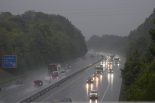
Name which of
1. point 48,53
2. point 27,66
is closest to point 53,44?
point 48,53

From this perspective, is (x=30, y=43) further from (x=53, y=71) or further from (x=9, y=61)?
(x=9, y=61)

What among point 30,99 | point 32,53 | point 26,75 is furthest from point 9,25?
point 30,99

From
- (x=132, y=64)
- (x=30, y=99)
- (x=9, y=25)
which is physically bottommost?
(x=30, y=99)

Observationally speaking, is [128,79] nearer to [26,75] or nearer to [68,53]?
[26,75]

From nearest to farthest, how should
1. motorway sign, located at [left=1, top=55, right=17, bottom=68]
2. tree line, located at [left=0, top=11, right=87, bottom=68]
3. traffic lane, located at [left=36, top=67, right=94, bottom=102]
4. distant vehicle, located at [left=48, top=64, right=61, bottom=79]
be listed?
motorway sign, located at [left=1, top=55, right=17, bottom=68], traffic lane, located at [left=36, top=67, right=94, bottom=102], tree line, located at [left=0, top=11, right=87, bottom=68], distant vehicle, located at [left=48, top=64, right=61, bottom=79]

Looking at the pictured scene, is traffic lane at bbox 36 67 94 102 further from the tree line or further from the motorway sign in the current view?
the motorway sign

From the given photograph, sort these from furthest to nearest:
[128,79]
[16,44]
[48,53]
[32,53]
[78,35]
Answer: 1. [78,35]
2. [48,53]
3. [32,53]
4. [16,44]
5. [128,79]

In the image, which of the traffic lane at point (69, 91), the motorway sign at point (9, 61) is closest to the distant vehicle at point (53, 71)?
the traffic lane at point (69, 91)

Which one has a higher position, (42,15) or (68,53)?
(42,15)

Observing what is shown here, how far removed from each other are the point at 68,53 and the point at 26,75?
32.0m

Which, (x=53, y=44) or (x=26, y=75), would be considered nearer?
(x=26, y=75)

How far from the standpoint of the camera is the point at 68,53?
8075 cm

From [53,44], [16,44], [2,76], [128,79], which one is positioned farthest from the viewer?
[53,44]

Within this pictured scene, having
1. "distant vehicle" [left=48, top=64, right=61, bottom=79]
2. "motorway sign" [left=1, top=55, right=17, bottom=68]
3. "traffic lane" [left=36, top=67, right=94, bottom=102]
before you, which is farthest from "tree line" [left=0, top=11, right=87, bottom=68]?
"motorway sign" [left=1, top=55, right=17, bottom=68]
